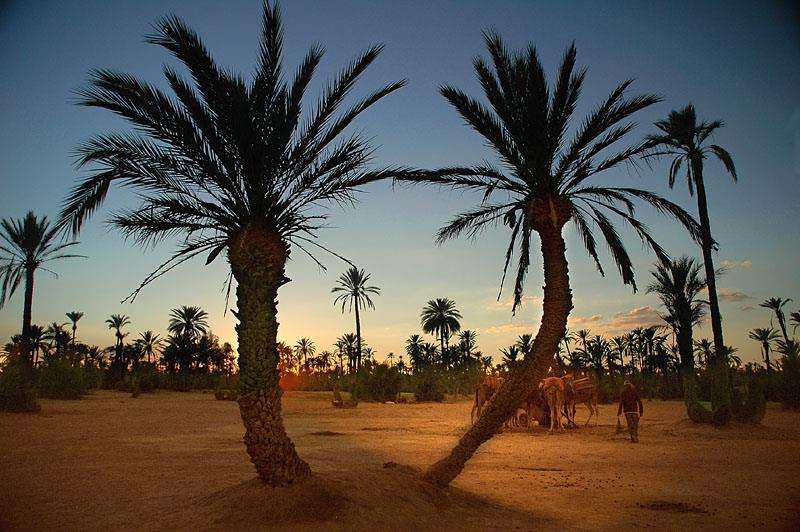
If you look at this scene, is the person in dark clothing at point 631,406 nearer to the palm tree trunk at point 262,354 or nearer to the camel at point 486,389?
the camel at point 486,389

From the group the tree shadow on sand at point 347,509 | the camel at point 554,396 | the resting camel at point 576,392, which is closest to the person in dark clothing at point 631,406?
the camel at point 554,396

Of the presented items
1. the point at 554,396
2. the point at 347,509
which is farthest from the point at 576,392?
the point at 347,509

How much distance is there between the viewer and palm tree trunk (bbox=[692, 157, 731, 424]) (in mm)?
15555

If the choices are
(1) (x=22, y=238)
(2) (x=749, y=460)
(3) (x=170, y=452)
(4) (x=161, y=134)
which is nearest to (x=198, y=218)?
(4) (x=161, y=134)

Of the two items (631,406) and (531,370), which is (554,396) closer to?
(631,406)

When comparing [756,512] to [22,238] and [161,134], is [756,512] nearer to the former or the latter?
[161,134]

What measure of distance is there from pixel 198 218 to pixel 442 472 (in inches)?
212

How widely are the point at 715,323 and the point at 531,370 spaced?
67.4ft

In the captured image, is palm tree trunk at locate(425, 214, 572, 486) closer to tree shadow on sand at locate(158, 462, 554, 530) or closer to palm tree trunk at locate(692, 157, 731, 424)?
tree shadow on sand at locate(158, 462, 554, 530)

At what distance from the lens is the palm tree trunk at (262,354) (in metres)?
6.35

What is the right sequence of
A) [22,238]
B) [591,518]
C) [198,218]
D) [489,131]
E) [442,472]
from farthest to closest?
1. [22,238]
2. [489,131]
3. [198,218]
4. [442,472]
5. [591,518]

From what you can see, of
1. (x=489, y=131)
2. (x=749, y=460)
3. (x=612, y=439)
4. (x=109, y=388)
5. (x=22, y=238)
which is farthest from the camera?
(x=109, y=388)

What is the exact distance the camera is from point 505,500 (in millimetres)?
7246

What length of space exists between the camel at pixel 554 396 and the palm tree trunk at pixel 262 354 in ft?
36.8
